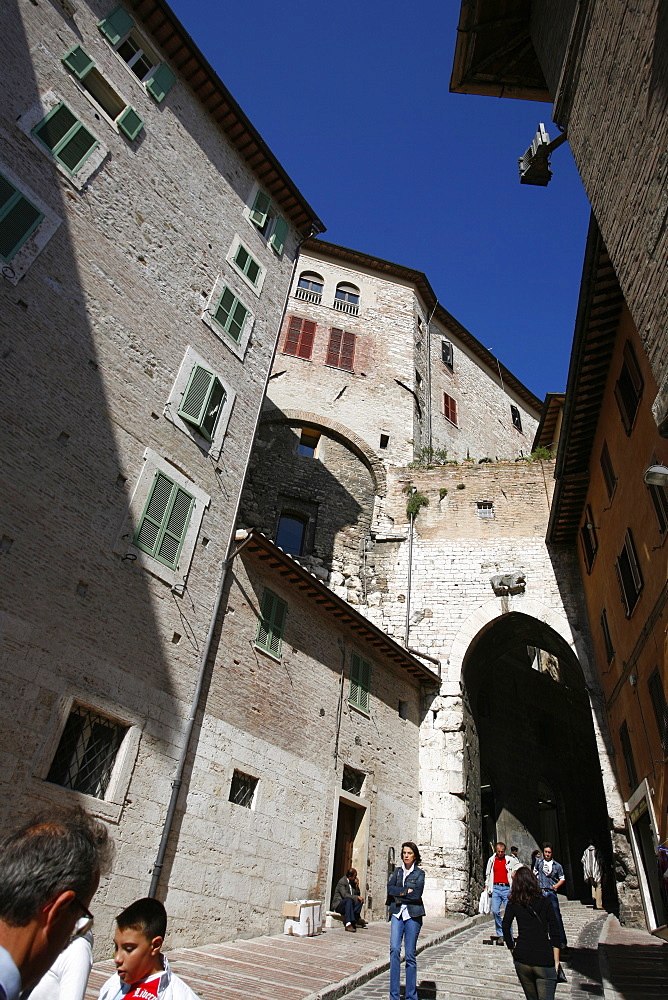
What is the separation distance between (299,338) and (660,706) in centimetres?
1747

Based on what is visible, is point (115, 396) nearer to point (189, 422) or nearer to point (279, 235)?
point (189, 422)

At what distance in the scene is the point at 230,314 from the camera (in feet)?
39.5

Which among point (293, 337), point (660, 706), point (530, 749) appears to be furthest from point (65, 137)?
point (530, 749)

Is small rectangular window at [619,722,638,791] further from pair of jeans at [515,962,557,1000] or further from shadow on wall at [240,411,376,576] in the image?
shadow on wall at [240,411,376,576]

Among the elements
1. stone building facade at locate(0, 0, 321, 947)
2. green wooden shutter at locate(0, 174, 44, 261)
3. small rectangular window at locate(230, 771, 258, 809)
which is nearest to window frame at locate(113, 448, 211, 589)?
stone building facade at locate(0, 0, 321, 947)

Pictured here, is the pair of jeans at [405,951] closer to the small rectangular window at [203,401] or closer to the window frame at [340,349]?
the small rectangular window at [203,401]

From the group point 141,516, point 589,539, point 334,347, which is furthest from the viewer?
point 334,347

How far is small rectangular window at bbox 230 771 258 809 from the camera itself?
908 centimetres

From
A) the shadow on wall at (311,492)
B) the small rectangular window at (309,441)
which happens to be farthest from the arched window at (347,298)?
the shadow on wall at (311,492)

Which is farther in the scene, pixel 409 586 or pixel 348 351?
pixel 348 351

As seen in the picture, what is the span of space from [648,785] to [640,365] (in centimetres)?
644

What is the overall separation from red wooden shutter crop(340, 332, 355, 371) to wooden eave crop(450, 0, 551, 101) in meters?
11.7

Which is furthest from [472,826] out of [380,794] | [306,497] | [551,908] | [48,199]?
[48,199]

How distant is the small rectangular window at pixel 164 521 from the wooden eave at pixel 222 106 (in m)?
8.36
